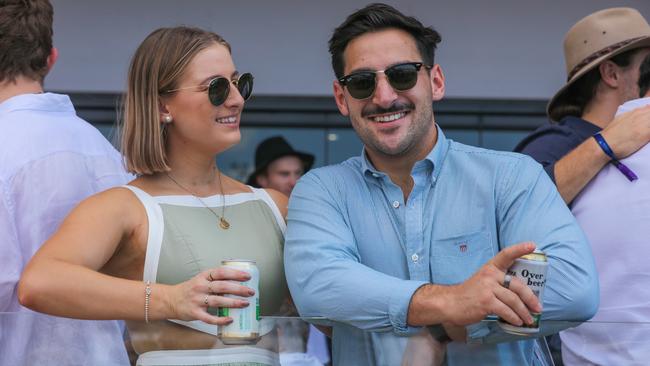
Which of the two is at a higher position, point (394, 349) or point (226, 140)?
point (226, 140)

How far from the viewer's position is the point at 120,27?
20.5 ft

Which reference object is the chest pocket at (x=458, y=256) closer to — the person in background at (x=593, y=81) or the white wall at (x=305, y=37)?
the person in background at (x=593, y=81)

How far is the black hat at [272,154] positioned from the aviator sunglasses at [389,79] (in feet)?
10.9

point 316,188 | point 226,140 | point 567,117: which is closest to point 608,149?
point 567,117

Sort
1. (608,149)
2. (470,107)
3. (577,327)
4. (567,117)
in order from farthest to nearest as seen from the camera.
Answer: (470,107) → (567,117) → (608,149) → (577,327)

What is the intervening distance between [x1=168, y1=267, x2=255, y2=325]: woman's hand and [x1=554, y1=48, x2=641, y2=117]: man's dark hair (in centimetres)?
188

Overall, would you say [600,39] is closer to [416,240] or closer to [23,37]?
[416,240]

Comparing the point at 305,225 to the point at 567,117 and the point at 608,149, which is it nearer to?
the point at 608,149

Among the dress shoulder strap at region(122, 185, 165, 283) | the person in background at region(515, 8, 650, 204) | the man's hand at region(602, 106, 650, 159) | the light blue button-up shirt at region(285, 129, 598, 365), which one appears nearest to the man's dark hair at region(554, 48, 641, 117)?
the person in background at region(515, 8, 650, 204)

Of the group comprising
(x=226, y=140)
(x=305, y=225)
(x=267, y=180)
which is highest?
(x=226, y=140)

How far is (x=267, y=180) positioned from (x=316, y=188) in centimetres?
330

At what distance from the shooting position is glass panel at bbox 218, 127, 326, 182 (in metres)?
6.70

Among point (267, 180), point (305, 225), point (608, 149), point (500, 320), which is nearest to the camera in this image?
point (500, 320)

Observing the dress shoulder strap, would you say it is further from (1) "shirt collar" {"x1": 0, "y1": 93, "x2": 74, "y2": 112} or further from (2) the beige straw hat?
(2) the beige straw hat
